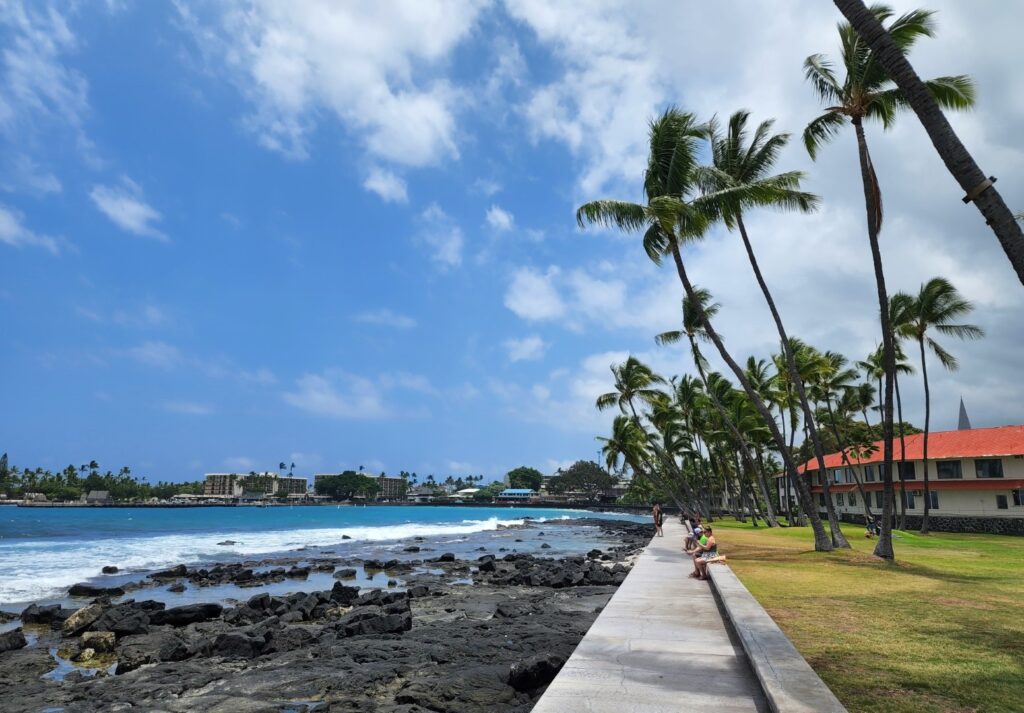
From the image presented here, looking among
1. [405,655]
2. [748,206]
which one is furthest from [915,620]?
[748,206]

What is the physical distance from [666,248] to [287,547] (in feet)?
105

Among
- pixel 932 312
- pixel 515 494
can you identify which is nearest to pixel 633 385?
pixel 932 312

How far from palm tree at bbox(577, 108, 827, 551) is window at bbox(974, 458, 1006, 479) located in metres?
18.4

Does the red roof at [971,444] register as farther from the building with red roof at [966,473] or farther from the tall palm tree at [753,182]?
the tall palm tree at [753,182]

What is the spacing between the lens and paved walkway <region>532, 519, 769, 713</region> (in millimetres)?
5496

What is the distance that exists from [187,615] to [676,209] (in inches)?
659

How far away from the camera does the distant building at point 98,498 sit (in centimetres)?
14762

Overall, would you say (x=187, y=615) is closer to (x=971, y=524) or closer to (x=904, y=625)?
(x=904, y=625)

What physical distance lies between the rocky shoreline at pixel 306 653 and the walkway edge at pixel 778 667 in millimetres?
2366

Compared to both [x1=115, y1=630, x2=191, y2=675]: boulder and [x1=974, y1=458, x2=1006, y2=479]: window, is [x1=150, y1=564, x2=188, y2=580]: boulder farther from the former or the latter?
[x1=974, y1=458, x2=1006, y2=479]: window

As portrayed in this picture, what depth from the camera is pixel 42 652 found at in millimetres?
11625

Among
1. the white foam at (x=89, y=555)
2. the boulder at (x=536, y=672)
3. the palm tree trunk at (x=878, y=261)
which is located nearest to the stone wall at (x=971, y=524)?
the palm tree trunk at (x=878, y=261)

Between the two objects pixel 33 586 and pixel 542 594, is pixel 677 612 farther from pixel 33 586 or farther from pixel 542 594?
pixel 33 586

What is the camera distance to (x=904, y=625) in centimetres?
809
